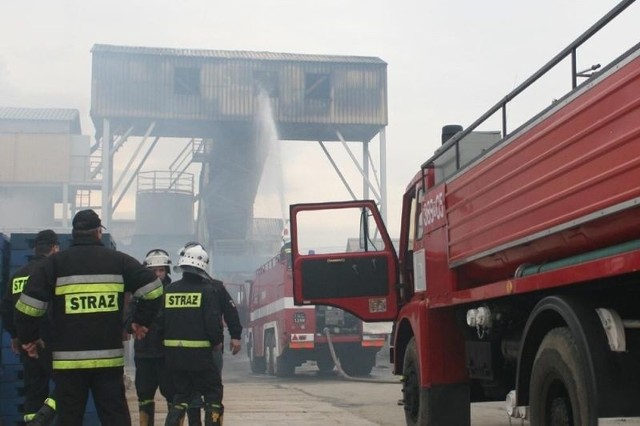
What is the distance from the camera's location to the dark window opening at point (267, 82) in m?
36.9

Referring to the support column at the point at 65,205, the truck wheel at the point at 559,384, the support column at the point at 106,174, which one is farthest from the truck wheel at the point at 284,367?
the support column at the point at 65,205

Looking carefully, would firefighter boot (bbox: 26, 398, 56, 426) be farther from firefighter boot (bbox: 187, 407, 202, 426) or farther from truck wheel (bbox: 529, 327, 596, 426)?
truck wheel (bbox: 529, 327, 596, 426)

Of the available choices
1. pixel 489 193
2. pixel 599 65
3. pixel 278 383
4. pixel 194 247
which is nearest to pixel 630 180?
pixel 599 65

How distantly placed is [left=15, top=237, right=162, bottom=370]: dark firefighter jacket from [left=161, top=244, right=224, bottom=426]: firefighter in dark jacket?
1.62 meters

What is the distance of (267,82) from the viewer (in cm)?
3725

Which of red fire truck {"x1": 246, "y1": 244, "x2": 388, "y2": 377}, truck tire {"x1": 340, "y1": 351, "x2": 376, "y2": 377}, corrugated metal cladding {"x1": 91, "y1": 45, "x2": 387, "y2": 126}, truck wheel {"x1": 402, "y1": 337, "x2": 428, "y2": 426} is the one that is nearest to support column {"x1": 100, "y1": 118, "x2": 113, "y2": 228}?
corrugated metal cladding {"x1": 91, "y1": 45, "x2": 387, "y2": 126}

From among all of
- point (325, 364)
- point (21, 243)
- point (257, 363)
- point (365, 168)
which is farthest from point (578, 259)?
point (365, 168)

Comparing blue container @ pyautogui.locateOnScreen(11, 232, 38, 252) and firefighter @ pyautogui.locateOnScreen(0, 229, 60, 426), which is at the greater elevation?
blue container @ pyautogui.locateOnScreen(11, 232, 38, 252)

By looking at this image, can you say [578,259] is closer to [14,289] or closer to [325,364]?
[14,289]

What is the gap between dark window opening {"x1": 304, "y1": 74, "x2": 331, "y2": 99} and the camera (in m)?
37.6

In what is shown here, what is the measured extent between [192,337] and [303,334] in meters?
11.9

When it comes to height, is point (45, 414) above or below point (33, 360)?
below

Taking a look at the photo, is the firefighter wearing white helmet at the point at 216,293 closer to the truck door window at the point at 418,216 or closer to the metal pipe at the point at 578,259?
the truck door window at the point at 418,216

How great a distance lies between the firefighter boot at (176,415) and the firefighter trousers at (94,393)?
1.63 metres
